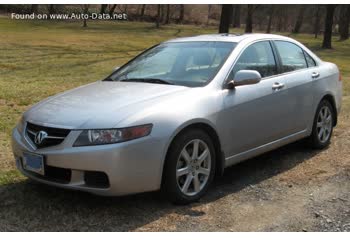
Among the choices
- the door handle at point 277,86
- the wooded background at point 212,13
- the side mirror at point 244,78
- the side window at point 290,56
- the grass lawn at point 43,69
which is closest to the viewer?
the side mirror at point 244,78

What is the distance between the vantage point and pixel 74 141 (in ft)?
13.3

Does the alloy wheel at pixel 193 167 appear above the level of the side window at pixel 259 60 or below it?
below

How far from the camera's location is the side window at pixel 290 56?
5887 millimetres

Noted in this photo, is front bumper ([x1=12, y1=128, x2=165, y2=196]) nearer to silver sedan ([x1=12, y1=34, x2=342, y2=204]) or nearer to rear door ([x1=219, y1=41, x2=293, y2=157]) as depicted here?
silver sedan ([x1=12, y1=34, x2=342, y2=204])

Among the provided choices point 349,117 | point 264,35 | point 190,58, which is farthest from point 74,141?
point 349,117

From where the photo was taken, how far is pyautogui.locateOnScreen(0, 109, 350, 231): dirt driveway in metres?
4.12

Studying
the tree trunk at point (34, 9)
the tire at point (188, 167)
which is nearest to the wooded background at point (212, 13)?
the tree trunk at point (34, 9)

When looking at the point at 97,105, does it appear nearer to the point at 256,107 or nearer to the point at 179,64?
the point at 179,64

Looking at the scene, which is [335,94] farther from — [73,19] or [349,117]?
[73,19]

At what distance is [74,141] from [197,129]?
1.11m

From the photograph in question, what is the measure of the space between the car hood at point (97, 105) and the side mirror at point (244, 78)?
496 mm

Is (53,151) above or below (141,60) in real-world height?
below

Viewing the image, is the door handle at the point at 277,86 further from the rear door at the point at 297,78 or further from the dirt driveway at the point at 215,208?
the dirt driveway at the point at 215,208

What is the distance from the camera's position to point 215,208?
4.50m
